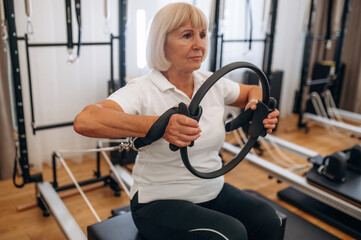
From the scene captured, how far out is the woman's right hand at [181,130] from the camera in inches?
35.1

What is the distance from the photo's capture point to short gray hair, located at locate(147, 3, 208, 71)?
1146 millimetres

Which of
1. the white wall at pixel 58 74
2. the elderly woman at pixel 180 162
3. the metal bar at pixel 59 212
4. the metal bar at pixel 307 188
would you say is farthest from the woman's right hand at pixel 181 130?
the white wall at pixel 58 74

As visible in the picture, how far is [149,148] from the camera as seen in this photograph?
3.82 feet

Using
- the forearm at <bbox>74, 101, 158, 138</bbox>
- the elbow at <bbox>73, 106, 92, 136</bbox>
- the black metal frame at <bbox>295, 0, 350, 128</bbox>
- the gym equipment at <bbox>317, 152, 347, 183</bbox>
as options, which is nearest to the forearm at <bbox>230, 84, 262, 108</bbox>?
the forearm at <bbox>74, 101, 158, 138</bbox>

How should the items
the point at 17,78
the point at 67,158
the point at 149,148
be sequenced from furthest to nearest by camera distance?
the point at 67,158 → the point at 17,78 → the point at 149,148

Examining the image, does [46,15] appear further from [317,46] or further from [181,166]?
[317,46]

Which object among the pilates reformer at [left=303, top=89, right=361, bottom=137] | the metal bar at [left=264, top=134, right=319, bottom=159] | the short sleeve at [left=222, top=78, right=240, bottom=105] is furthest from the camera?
the pilates reformer at [left=303, top=89, right=361, bottom=137]

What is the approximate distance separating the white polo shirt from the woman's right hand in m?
0.22

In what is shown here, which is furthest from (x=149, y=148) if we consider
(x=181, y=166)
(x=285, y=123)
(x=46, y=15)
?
(x=285, y=123)

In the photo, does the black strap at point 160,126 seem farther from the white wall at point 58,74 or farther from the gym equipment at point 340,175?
the white wall at point 58,74

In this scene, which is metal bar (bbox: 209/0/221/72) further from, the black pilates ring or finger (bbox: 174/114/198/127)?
finger (bbox: 174/114/198/127)

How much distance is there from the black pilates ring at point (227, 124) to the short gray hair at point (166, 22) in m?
0.28

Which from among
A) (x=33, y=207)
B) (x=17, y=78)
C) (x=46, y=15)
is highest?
(x=46, y=15)

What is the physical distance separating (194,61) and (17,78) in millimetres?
1016
